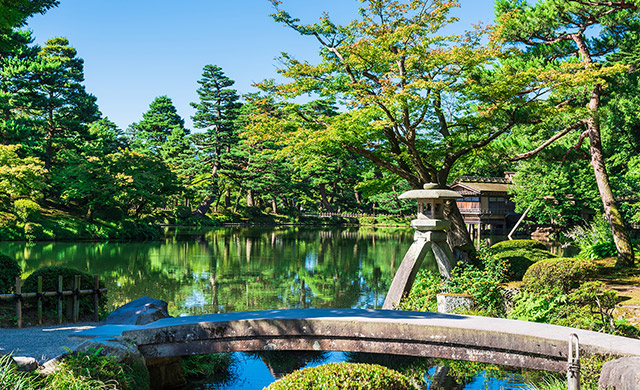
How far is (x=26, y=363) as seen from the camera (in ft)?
18.8

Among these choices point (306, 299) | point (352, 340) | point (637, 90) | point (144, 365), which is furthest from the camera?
point (637, 90)

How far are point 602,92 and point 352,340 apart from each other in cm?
1628

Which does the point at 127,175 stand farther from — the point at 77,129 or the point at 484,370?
the point at 484,370

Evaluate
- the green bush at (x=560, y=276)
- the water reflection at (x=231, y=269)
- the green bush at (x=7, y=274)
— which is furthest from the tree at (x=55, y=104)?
the green bush at (x=560, y=276)

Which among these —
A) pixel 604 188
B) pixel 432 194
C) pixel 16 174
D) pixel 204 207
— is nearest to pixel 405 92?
pixel 432 194

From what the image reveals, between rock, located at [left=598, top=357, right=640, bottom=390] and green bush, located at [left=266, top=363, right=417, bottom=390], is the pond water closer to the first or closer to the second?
rock, located at [left=598, top=357, right=640, bottom=390]

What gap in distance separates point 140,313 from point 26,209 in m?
24.6

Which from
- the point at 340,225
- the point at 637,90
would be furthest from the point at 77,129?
the point at 637,90

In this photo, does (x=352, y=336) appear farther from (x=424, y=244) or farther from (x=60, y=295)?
(x=60, y=295)

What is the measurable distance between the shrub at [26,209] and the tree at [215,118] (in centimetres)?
1868

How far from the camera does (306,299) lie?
47.4 ft

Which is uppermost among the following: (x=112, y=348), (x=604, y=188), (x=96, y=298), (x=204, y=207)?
(x=204, y=207)

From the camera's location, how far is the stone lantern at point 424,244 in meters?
10.9

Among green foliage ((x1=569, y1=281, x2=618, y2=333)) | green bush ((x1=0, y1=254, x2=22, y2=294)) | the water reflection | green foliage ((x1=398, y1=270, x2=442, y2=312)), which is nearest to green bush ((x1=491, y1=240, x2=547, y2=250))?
the water reflection
